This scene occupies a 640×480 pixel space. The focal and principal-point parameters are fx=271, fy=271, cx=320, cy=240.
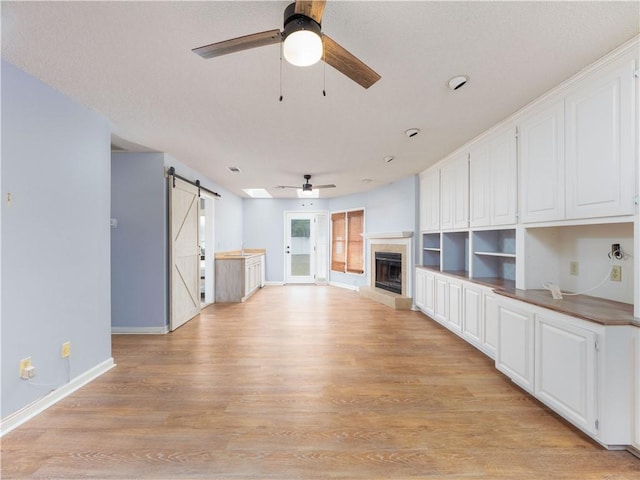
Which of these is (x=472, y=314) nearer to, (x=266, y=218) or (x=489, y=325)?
(x=489, y=325)

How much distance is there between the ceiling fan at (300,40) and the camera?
1257 millimetres

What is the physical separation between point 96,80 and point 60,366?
7.75 ft

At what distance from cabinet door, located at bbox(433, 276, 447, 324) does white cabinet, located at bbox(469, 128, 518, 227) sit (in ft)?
3.47

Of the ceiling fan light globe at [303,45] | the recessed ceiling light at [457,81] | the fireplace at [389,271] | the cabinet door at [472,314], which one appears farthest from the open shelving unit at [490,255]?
the ceiling fan light globe at [303,45]

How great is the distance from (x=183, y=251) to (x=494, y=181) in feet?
14.6

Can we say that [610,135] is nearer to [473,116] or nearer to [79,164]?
[473,116]

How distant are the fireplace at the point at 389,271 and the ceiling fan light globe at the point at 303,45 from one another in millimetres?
4645

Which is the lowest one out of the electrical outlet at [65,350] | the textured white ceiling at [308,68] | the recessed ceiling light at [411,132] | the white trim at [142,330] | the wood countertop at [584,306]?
the white trim at [142,330]

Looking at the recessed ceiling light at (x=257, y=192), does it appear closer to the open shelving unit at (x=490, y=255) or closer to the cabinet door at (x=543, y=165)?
the open shelving unit at (x=490, y=255)

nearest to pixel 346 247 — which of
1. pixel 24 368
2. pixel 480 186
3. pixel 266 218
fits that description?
pixel 266 218

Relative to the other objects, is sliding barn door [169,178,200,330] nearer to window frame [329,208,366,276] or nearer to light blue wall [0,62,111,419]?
light blue wall [0,62,111,419]

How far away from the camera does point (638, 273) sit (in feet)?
5.62

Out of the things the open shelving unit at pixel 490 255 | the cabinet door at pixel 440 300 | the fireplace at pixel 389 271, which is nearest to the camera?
the open shelving unit at pixel 490 255

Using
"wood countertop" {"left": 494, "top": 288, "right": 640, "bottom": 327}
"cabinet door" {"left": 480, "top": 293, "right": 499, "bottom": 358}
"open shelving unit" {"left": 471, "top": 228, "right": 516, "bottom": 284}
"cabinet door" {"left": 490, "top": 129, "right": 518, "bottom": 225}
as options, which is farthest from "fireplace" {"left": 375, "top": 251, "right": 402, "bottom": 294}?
"wood countertop" {"left": 494, "top": 288, "right": 640, "bottom": 327}
